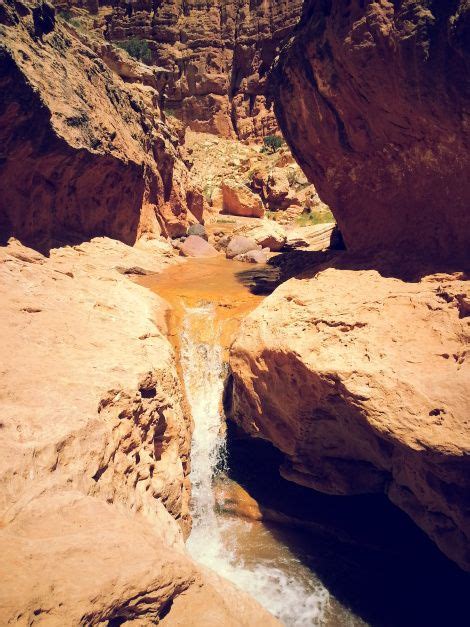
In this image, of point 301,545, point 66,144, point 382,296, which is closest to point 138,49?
point 66,144

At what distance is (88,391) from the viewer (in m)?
4.20

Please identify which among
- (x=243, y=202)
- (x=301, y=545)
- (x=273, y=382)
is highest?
(x=243, y=202)

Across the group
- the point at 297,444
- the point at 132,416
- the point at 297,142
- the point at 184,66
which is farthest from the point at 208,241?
the point at 184,66

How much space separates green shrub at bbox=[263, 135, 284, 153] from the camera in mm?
33500

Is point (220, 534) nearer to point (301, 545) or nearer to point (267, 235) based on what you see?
point (301, 545)

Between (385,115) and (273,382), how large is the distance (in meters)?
4.54

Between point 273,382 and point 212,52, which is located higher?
point 212,52

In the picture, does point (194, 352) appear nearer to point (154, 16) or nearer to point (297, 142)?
point (297, 142)

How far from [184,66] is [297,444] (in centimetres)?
3774

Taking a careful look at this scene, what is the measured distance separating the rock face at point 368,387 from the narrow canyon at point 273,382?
29mm

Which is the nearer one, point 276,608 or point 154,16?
point 276,608

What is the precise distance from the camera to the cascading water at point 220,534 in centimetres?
517

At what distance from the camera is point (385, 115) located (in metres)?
6.44

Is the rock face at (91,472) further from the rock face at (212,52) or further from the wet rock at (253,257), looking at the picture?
the rock face at (212,52)
